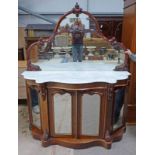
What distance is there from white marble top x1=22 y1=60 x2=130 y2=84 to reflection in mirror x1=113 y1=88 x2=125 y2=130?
17 cm

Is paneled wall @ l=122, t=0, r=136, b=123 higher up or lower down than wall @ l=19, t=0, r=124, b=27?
lower down

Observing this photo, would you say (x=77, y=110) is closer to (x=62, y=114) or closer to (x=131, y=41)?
(x=62, y=114)

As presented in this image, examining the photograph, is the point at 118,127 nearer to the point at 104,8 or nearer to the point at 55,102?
the point at 55,102

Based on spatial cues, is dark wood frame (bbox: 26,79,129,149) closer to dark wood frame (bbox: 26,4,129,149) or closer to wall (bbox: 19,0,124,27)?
dark wood frame (bbox: 26,4,129,149)

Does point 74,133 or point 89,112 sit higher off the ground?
point 89,112

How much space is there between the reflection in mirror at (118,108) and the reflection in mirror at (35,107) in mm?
736

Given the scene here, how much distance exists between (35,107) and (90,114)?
547 mm

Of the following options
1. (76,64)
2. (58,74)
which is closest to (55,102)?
(58,74)

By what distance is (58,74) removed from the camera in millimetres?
1837

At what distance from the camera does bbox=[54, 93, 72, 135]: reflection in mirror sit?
70.3 inches

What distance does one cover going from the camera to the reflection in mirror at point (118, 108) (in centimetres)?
190

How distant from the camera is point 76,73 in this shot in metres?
1.86

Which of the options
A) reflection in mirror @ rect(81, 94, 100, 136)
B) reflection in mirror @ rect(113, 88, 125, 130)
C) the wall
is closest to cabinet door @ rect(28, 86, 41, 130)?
reflection in mirror @ rect(81, 94, 100, 136)

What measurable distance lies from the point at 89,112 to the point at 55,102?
0.32 meters
